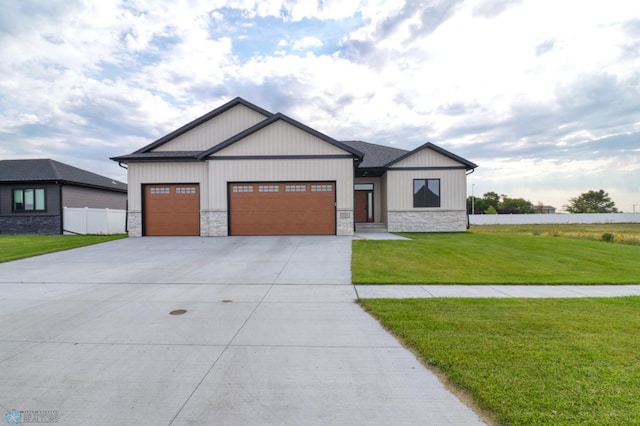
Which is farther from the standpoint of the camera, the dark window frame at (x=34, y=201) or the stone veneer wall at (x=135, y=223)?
the dark window frame at (x=34, y=201)

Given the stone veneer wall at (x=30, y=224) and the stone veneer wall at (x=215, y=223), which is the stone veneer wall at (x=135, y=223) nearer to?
the stone veneer wall at (x=215, y=223)

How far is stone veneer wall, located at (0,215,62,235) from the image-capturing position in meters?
19.6

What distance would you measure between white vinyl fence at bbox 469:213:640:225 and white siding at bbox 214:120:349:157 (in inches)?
1247

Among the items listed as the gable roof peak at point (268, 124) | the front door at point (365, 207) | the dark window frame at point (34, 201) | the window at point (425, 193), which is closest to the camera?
the gable roof peak at point (268, 124)

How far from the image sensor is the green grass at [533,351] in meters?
2.55

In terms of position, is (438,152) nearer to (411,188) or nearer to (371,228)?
(411,188)

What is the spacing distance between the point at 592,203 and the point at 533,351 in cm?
8004

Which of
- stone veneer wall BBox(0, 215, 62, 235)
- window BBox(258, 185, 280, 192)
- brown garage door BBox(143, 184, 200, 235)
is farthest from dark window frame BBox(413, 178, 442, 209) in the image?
stone veneer wall BBox(0, 215, 62, 235)

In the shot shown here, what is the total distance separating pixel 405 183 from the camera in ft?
57.7

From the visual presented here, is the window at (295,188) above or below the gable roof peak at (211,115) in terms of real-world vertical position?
below

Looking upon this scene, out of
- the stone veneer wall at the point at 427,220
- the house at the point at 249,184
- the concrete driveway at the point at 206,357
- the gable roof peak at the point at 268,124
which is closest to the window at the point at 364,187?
the stone veneer wall at the point at 427,220

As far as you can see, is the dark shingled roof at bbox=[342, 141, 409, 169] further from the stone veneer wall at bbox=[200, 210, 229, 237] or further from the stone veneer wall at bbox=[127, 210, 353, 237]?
the stone veneer wall at bbox=[200, 210, 229, 237]

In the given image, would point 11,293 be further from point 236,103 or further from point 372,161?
point 372,161

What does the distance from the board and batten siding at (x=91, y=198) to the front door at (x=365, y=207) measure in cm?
1912
